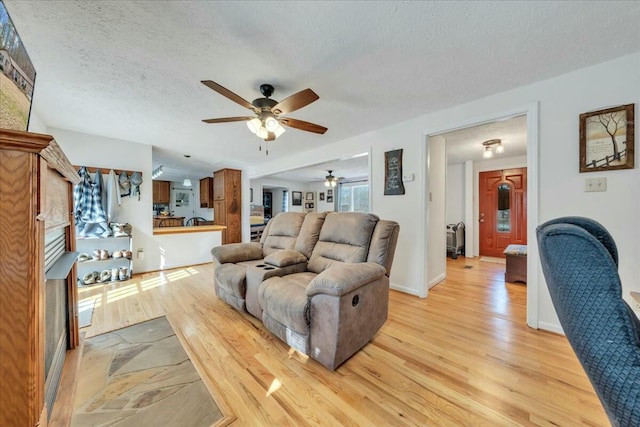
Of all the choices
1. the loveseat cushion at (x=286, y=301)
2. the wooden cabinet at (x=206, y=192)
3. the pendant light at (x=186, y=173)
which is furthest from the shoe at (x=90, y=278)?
the wooden cabinet at (x=206, y=192)

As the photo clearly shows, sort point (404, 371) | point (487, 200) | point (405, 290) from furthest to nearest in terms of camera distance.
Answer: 1. point (487, 200)
2. point (405, 290)
3. point (404, 371)

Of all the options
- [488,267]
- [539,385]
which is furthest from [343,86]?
[488,267]

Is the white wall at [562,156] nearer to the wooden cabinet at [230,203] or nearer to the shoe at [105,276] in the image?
the shoe at [105,276]

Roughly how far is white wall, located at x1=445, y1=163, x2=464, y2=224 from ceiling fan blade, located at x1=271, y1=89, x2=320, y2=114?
4882mm

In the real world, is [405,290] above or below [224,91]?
below

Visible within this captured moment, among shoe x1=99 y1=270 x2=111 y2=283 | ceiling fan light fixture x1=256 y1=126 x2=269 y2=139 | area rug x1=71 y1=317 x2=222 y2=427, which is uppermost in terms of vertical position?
ceiling fan light fixture x1=256 y1=126 x2=269 y2=139

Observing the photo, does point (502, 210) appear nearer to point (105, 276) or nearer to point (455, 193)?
point (455, 193)

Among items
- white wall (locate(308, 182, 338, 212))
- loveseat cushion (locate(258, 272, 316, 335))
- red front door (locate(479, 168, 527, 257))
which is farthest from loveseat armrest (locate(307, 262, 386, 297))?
white wall (locate(308, 182, 338, 212))

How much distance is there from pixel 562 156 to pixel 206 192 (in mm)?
7521

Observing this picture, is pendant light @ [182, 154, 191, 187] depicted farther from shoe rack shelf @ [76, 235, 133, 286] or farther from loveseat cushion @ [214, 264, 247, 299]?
loveseat cushion @ [214, 264, 247, 299]

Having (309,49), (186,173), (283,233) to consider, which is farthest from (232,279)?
(186,173)

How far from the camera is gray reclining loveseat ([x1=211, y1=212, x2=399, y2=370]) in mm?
1518

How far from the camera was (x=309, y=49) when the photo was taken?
1.65 m

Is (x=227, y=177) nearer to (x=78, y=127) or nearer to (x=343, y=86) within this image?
(x=78, y=127)
